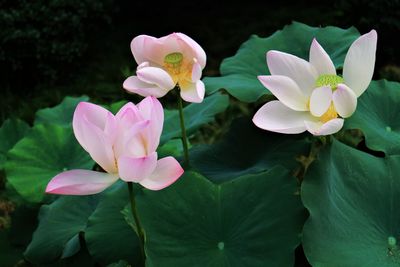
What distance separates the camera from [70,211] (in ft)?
4.60

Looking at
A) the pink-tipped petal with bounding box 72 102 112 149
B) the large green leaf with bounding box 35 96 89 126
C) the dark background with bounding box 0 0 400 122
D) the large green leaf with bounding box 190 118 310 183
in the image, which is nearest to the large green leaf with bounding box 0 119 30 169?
the large green leaf with bounding box 35 96 89 126

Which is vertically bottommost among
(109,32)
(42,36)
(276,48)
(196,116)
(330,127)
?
(109,32)

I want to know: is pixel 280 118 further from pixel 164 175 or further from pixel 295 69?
pixel 164 175

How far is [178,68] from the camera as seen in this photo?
1122mm

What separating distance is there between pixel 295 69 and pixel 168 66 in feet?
0.80

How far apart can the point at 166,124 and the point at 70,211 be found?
33 centimetres

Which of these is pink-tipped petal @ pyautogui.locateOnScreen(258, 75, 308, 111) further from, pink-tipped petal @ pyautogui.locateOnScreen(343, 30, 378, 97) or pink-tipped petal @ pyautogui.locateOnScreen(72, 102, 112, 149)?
pink-tipped petal @ pyautogui.locateOnScreen(72, 102, 112, 149)

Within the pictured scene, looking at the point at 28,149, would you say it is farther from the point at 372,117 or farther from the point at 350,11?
the point at 350,11

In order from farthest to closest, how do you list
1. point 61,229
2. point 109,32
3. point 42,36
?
point 109,32 < point 42,36 < point 61,229

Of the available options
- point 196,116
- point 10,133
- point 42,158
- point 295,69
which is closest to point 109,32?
point 10,133

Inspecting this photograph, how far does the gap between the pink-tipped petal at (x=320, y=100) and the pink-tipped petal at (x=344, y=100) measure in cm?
1

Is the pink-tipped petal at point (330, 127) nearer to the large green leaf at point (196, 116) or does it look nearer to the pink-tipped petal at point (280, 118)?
the pink-tipped petal at point (280, 118)

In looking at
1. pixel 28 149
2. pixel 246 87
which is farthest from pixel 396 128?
pixel 28 149

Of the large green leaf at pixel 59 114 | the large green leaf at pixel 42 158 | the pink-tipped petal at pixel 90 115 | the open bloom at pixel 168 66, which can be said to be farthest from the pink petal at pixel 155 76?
the large green leaf at pixel 59 114
